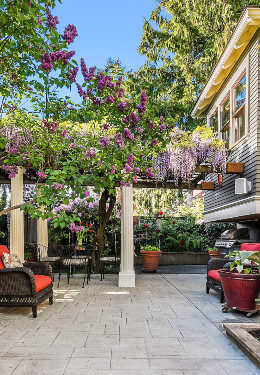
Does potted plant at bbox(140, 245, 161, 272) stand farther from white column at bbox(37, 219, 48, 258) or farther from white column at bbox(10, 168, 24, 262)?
white column at bbox(10, 168, 24, 262)

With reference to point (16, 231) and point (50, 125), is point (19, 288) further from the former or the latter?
point (16, 231)

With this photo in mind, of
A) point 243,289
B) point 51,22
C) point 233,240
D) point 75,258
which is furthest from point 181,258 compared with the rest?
point 51,22

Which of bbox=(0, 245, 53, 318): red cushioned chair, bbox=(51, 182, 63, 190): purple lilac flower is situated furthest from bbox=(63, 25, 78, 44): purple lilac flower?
bbox=(0, 245, 53, 318): red cushioned chair

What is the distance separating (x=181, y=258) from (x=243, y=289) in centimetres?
762

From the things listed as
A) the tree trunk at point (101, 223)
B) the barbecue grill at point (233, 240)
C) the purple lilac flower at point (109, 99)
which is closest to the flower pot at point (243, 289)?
the purple lilac flower at point (109, 99)

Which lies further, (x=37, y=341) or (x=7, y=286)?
(x=7, y=286)

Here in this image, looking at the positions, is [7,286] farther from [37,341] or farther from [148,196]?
[148,196]

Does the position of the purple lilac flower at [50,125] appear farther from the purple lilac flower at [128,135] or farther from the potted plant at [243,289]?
the potted plant at [243,289]

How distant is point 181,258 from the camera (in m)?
12.4

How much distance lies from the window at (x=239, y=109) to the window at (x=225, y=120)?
1.94 feet

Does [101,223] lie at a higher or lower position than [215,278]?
higher

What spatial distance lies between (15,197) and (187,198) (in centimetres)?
1348

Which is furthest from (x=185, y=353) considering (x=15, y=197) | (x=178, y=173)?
(x=15, y=197)

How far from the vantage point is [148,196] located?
54.0 ft
